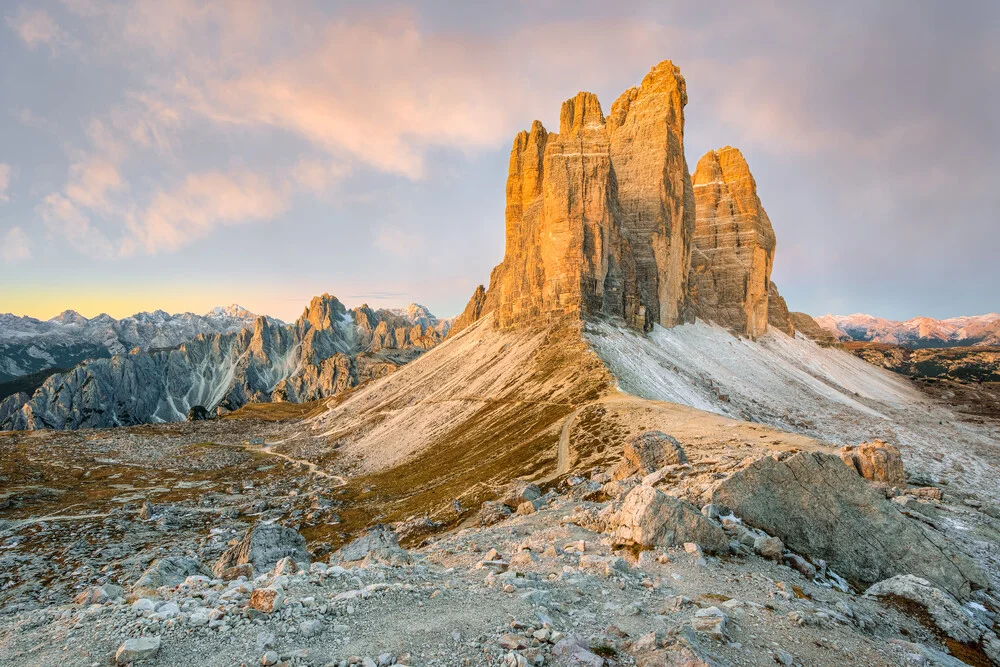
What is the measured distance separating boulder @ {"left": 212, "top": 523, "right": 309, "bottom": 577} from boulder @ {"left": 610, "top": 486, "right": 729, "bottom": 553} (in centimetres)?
1459

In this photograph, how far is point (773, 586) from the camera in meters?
11.5

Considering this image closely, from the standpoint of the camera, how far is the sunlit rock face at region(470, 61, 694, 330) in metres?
86.6

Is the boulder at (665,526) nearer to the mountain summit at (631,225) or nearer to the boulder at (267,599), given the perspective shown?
the boulder at (267,599)

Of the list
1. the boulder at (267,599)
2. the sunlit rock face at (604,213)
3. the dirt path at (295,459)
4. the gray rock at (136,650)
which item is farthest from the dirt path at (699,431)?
the sunlit rock face at (604,213)

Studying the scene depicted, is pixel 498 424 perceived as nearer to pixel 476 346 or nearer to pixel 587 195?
pixel 476 346

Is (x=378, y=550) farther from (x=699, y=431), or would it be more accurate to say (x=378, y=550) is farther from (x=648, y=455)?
(x=699, y=431)

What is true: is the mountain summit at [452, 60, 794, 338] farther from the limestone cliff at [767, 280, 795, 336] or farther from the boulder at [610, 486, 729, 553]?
the boulder at [610, 486, 729, 553]

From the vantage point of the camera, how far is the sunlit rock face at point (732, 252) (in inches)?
4811

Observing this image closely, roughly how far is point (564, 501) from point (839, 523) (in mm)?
12315

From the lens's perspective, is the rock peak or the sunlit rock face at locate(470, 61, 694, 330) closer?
the sunlit rock face at locate(470, 61, 694, 330)

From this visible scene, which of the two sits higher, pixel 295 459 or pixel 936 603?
pixel 936 603

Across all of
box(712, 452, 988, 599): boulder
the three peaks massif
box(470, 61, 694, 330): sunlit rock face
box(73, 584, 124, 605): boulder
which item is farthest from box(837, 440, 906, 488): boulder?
box(470, 61, 694, 330): sunlit rock face

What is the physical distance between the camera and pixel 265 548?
2027cm

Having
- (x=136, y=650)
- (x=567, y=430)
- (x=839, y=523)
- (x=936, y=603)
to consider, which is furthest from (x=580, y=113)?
(x=136, y=650)
